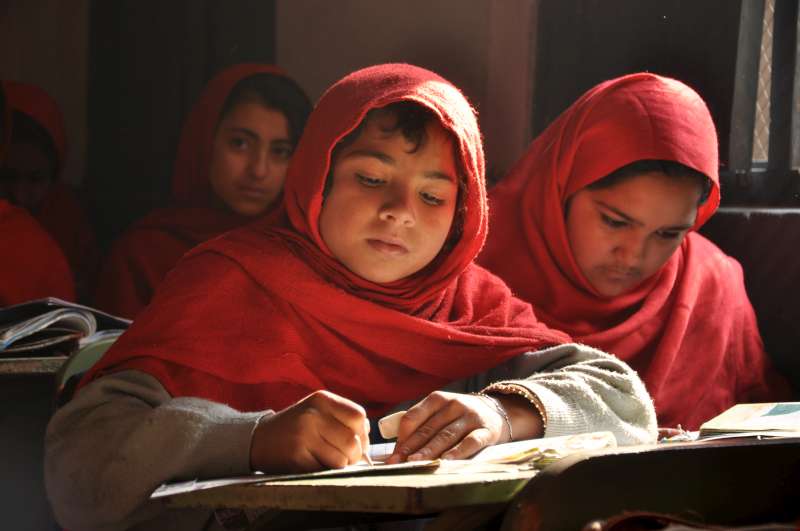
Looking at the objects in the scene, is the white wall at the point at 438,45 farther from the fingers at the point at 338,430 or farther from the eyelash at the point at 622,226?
the fingers at the point at 338,430

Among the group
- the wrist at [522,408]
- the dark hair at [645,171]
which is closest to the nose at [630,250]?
the dark hair at [645,171]

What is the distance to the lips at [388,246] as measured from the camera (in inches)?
71.0

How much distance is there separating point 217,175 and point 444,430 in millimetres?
1274

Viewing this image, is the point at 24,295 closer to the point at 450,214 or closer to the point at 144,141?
the point at 144,141

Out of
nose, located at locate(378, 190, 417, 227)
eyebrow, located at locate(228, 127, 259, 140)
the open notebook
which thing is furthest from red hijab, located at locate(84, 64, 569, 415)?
eyebrow, located at locate(228, 127, 259, 140)

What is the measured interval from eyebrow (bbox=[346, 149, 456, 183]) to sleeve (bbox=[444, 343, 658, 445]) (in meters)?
0.34

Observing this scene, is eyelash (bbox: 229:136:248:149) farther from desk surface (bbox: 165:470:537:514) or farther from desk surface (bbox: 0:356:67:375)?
desk surface (bbox: 165:470:537:514)

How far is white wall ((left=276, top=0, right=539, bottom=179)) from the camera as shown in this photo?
2557 millimetres

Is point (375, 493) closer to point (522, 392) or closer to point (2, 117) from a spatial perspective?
point (522, 392)

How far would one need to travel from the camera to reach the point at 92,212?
2496 millimetres

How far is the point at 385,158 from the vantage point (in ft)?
5.87

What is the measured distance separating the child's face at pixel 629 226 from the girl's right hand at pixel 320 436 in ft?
3.69

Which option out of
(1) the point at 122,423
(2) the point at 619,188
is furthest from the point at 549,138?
(1) the point at 122,423

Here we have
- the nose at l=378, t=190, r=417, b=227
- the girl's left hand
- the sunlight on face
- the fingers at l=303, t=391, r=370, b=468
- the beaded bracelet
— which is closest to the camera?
the fingers at l=303, t=391, r=370, b=468
